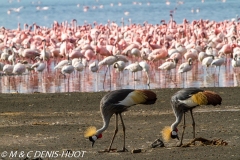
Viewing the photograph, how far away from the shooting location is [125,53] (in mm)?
26500

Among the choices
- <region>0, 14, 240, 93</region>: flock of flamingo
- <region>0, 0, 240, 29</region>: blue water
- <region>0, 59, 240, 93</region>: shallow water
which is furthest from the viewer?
<region>0, 0, 240, 29</region>: blue water

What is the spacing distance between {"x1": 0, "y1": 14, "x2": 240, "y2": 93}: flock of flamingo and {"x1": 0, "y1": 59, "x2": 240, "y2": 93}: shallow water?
0.33 ft

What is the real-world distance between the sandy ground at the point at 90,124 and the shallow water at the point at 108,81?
317cm

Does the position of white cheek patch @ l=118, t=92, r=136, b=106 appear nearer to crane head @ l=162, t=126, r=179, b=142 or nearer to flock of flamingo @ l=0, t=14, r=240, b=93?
crane head @ l=162, t=126, r=179, b=142

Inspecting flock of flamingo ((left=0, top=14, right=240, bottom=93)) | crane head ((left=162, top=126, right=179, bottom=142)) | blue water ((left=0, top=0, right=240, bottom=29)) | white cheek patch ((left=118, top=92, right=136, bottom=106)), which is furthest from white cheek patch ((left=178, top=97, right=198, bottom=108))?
blue water ((left=0, top=0, right=240, bottom=29))

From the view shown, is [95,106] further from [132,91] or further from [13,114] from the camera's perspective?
[132,91]

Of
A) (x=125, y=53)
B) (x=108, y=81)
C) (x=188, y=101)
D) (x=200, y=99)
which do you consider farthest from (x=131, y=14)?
(x=200, y=99)

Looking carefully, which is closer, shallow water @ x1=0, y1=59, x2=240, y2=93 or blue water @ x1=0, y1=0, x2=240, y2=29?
shallow water @ x1=0, y1=59, x2=240, y2=93

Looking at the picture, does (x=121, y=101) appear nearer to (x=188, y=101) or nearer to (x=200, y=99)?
(x=188, y=101)

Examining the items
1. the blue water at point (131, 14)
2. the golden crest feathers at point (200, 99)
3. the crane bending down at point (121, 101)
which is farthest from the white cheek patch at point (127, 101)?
the blue water at point (131, 14)

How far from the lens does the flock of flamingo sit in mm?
21078

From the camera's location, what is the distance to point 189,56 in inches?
934

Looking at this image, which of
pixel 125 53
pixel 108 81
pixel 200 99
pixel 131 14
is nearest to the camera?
pixel 200 99

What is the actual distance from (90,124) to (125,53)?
1424cm
